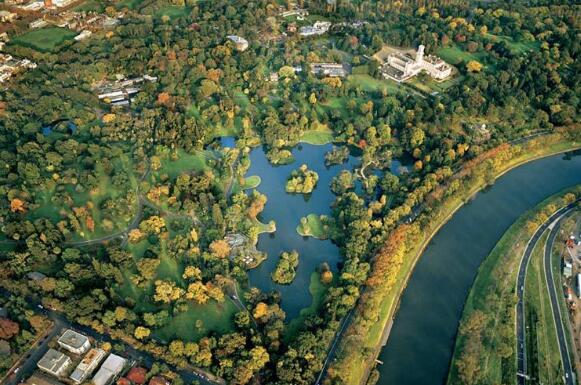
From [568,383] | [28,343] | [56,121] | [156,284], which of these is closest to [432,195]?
[568,383]

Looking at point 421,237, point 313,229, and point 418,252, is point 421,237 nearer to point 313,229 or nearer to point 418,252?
point 418,252

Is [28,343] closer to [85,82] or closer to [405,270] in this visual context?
[405,270]

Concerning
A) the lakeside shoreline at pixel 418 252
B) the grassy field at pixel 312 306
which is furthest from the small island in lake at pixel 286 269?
the lakeside shoreline at pixel 418 252

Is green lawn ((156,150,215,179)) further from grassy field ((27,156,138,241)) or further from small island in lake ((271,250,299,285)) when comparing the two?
small island in lake ((271,250,299,285))

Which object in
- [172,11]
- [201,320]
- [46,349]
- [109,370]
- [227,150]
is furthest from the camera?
[172,11]

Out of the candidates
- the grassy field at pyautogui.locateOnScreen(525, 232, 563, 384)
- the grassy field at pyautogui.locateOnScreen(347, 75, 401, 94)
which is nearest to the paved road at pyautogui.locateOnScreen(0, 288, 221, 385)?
the grassy field at pyautogui.locateOnScreen(525, 232, 563, 384)

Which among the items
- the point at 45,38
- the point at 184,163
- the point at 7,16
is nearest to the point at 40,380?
the point at 184,163

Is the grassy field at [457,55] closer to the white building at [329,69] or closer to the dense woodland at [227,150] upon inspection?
the dense woodland at [227,150]
